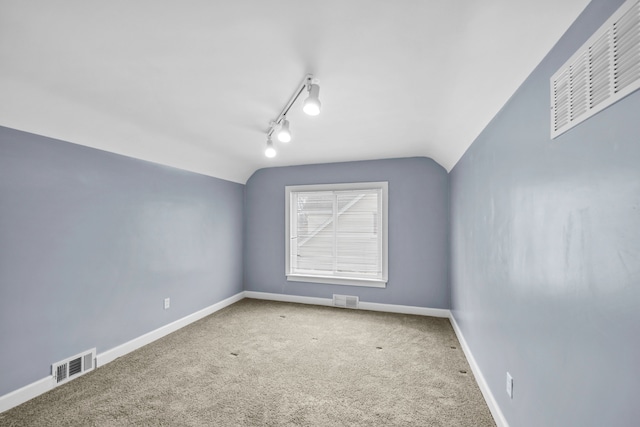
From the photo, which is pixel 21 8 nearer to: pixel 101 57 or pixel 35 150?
pixel 101 57

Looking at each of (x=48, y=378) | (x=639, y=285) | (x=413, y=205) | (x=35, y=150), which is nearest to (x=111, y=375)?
(x=48, y=378)

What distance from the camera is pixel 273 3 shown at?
1.23 m

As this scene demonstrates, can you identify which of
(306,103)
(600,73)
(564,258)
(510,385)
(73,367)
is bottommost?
(73,367)

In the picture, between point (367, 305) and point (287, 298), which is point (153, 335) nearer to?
point (287, 298)

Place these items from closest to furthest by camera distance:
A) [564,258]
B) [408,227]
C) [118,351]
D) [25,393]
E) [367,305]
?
[564,258]
[25,393]
[118,351]
[408,227]
[367,305]

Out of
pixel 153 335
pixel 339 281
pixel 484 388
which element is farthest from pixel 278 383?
pixel 339 281

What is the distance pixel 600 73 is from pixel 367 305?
397cm

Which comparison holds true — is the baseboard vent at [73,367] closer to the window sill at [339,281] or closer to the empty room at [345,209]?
the empty room at [345,209]

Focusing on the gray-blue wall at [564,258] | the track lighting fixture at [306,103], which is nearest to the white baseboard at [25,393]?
the track lighting fixture at [306,103]

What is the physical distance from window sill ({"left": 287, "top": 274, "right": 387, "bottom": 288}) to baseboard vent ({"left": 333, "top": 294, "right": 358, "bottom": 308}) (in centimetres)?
20

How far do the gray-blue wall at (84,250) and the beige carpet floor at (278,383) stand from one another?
0.39 metres

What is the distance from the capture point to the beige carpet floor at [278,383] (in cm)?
204

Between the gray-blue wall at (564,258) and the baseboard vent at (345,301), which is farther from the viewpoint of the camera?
the baseboard vent at (345,301)

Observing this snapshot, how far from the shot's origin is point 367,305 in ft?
14.5
